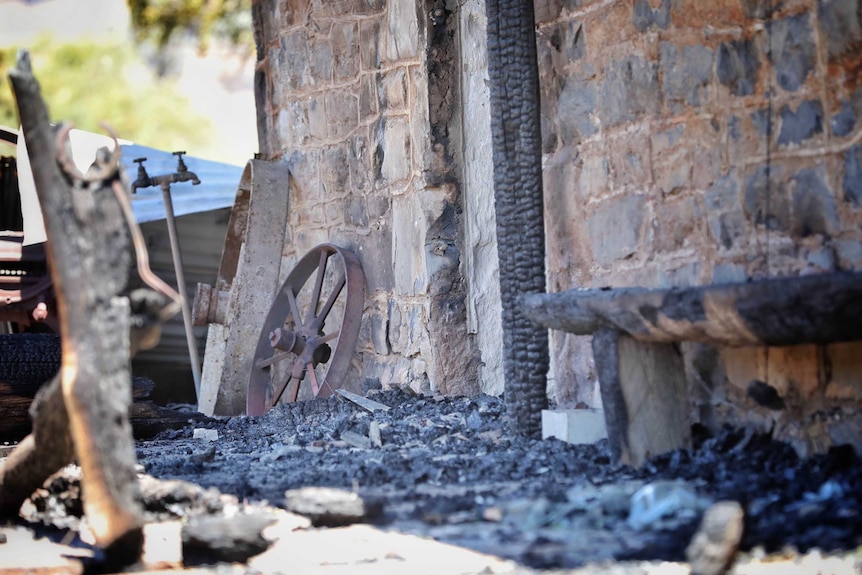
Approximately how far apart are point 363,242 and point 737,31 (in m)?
3.37

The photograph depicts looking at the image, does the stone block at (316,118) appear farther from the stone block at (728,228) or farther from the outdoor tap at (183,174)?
the stone block at (728,228)

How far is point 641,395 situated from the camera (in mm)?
3629

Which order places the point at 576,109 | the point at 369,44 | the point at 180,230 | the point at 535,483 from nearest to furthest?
1. the point at 535,483
2. the point at 576,109
3. the point at 369,44
4. the point at 180,230

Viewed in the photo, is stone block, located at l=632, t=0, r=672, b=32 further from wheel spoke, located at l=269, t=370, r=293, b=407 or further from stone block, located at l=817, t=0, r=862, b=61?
wheel spoke, located at l=269, t=370, r=293, b=407

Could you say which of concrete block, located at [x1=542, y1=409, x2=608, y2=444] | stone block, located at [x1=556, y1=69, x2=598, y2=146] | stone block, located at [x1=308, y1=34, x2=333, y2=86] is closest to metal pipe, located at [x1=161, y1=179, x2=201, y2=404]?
stone block, located at [x1=308, y1=34, x2=333, y2=86]

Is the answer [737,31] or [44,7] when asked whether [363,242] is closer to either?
[737,31]

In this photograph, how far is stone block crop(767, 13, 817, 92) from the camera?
3367mm

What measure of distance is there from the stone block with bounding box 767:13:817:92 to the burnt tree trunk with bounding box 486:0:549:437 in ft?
4.03

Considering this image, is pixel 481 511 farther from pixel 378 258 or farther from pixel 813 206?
pixel 378 258

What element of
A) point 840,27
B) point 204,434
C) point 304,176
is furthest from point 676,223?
point 304,176

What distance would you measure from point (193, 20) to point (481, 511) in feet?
53.2

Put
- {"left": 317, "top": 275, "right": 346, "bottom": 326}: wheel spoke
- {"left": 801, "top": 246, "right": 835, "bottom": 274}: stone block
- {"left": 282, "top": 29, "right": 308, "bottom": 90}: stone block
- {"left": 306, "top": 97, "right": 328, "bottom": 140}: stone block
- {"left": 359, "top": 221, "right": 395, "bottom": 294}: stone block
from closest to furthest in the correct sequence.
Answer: {"left": 801, "top": 246, "right": 835, "bottom": 274}: stone block, {"left": 359, "top": 221, "right": 395, "bottom": 294}: stone block, {"left": 317, "top": 275, "right": 346, "bottom": 326}: wheel spoke, {"left": 306, "top": 97, "right": 328, "bottom": 140}: stone block, {"left": 282, "top": 29, "right": 308, "bottom": 90}: stone block

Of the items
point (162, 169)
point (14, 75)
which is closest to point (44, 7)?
point (162, 169)

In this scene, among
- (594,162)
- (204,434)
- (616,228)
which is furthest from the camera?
(204,434)
